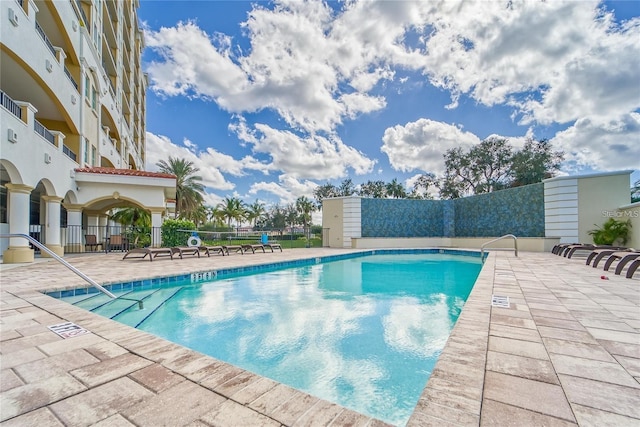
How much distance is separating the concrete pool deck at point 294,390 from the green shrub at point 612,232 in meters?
8.97

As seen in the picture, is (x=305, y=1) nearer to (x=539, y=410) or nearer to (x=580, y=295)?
(x=580, y=295)

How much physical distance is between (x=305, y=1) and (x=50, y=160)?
1058cm

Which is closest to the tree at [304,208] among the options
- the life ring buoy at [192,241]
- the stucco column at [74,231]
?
the life ring buoy at [192,241]

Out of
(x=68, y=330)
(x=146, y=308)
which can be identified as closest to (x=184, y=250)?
(x=146, y=308)

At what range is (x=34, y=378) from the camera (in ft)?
6.14

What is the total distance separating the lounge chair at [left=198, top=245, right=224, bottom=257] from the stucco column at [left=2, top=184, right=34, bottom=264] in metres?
4.79

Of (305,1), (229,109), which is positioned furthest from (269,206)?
(305,1)

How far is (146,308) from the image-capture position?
15.8 feet

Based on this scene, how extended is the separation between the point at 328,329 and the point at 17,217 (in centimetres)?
941

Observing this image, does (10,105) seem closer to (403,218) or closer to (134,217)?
(134,217)

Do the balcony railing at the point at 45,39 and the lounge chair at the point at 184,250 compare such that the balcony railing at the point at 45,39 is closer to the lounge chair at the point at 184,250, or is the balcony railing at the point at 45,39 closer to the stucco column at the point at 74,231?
the stucco column at the point at 74,231

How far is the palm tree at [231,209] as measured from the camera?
4022 cm

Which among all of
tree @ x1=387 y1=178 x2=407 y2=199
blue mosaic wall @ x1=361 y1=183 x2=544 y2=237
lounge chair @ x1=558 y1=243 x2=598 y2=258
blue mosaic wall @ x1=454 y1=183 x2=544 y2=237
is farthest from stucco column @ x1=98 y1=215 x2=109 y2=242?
tree @ x1=387 y1=178 x2=407 y2=199

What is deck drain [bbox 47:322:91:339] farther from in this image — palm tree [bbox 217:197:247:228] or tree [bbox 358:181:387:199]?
palm tree [bbox 217:197:247:228]
